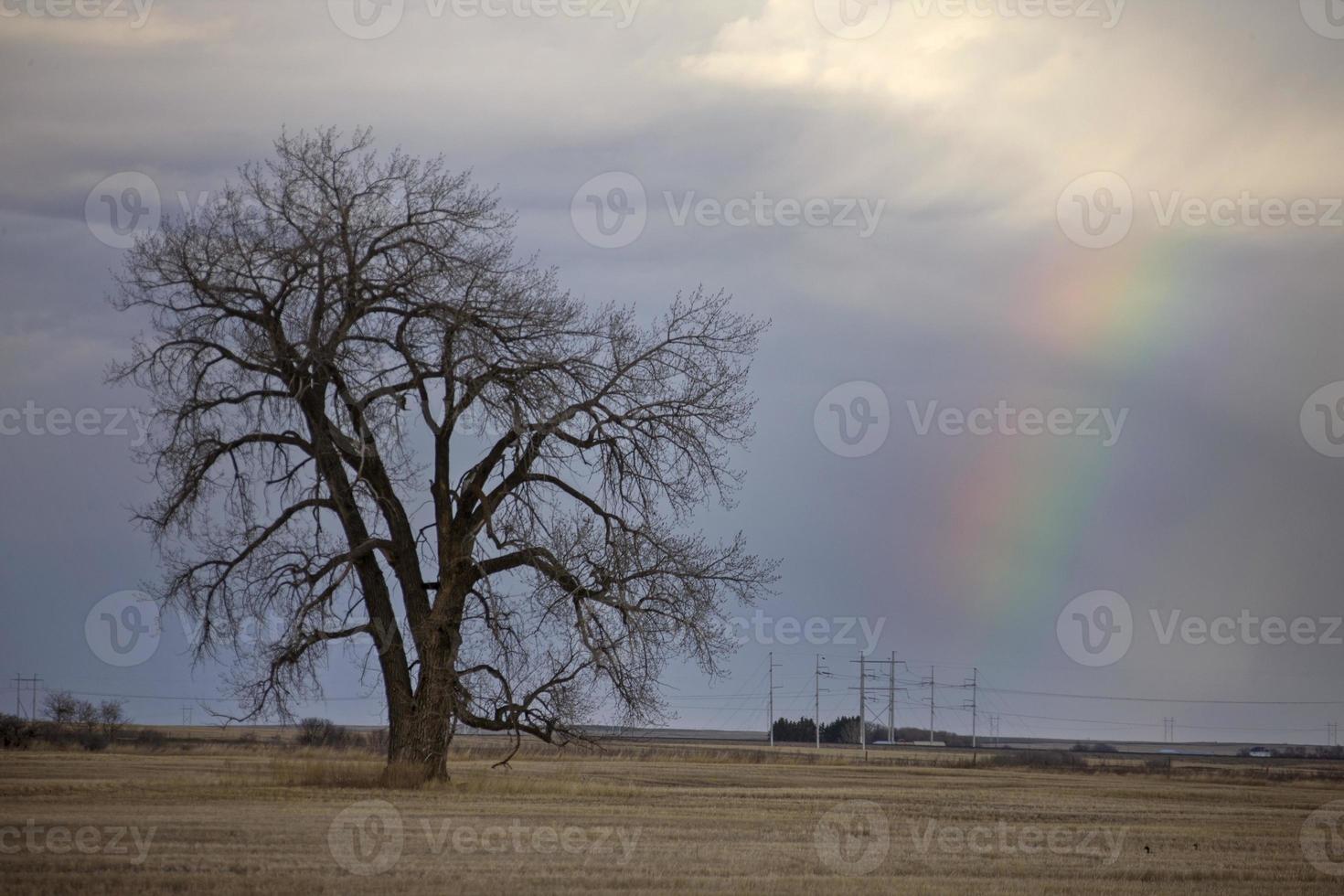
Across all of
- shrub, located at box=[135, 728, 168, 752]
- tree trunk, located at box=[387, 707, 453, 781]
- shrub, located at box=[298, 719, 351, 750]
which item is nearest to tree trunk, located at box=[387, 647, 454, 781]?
tree trunk, located at box=[387, 707, 453, 781]

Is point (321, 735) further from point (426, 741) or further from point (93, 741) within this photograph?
point (426, 741)

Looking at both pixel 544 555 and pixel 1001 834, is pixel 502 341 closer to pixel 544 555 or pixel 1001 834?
pixel 544 555

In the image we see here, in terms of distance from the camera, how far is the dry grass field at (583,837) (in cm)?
1491

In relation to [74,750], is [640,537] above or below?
above

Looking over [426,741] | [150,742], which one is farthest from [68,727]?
[426,741]

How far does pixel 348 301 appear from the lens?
2738cm

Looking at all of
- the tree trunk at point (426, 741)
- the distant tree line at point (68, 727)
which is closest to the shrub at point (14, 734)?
the distant tree line at point (68, 727)

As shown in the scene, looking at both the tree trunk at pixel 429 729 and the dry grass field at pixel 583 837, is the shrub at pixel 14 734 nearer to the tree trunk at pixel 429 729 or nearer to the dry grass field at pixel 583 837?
the dry grass field at pixel 583 837

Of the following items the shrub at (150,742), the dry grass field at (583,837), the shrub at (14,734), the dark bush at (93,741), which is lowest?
the shrub at (150,742)

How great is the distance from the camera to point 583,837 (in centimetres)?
1955

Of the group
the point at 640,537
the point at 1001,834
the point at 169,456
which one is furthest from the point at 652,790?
the point at 169,456

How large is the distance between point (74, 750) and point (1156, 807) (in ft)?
112

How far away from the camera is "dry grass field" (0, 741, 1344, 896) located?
14906mm

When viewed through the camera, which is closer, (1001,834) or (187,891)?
(187,891)
